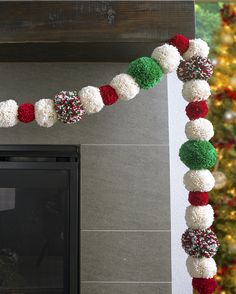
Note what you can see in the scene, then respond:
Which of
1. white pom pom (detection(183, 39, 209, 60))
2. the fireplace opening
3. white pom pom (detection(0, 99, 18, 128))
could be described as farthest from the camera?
the fireplace opening

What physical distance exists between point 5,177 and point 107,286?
29.9 inches

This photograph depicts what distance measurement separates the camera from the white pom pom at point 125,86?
173 centimetres

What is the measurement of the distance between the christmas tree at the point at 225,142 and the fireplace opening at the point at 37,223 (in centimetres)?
87

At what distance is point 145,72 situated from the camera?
67.7 inches

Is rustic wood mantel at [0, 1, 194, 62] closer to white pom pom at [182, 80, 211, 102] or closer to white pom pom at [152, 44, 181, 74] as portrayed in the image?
white pom pom at [152, 44, 181, 74]

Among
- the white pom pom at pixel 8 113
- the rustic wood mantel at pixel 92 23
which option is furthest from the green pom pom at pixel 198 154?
the white pom pom at pixel 8 113

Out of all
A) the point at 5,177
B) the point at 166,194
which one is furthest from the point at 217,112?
the point at 5,177

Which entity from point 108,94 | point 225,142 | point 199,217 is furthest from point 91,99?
point 225,142

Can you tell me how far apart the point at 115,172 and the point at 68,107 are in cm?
56

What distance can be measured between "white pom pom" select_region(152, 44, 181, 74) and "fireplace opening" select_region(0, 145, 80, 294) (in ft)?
2.28

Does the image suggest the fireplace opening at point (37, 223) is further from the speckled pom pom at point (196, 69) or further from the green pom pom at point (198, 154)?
the speckled pom pom at point (196, 69)

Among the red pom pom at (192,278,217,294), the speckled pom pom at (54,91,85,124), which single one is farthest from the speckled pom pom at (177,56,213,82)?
the red pom pom at (192,278,217,294)

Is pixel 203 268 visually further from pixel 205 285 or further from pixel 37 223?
pixel 37 223

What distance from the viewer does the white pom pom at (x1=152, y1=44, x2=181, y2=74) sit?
174 centimetres
